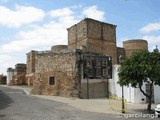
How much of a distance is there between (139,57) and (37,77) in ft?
49.0

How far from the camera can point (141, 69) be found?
21.0 meters

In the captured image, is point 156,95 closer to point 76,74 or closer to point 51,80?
point 76,74

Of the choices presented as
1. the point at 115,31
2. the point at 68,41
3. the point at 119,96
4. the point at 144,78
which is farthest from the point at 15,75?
the point at 144,78

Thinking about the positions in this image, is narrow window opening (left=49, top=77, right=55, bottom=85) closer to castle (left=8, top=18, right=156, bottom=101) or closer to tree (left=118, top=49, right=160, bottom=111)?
castle (left=8, top=18, right=156, bottom=101)

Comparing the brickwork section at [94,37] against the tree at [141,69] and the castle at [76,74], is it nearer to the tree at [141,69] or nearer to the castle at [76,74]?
the castle at [76,74]

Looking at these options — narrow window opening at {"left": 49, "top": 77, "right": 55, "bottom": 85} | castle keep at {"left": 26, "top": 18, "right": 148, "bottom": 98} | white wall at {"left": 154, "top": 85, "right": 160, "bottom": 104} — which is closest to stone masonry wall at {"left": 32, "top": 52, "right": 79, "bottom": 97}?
castle keep at {"left": 26, "top": 18, "right": 148, "bottom": 98}

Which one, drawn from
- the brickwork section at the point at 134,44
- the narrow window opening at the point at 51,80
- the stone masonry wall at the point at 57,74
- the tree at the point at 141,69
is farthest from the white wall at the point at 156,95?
the brickwork section at the point at 134,44

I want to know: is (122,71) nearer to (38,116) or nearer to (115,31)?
(38,116)

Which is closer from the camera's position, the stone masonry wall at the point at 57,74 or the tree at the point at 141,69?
the tree at the point at 141,69

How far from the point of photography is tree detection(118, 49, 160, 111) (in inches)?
826

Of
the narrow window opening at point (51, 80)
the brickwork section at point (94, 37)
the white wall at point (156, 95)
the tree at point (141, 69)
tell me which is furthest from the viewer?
the brickwork section at point (94, 37)

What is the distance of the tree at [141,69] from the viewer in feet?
68.8

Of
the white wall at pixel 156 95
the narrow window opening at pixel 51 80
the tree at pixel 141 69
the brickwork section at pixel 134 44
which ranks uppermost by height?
the brickwork section at pixel 134 44

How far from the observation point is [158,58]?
21.8 metres
